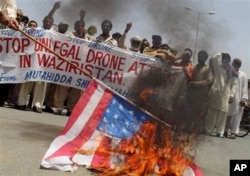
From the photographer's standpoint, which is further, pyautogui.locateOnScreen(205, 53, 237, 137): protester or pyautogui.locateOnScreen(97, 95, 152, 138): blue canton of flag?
pyautogui.locateOnScreen(205, 53, 237, 137): protester

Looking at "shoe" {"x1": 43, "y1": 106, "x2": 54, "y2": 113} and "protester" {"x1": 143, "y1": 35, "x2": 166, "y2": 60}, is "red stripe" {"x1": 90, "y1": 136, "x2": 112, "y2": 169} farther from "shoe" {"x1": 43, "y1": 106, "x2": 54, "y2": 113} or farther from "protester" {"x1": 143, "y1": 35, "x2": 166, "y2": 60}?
"shoe" {"x1": 43, "y1": 106, "x2": 54, "y2": 113}

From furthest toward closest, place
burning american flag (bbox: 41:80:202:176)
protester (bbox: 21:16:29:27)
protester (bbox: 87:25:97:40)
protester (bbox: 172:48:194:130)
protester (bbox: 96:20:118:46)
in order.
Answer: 1. protester (bbox: 21:16:29:27)
2. protester (bbox: 87:25:97:40)
3. protester (bbox: 96:20:118:46)
4. protester (bbox: 172:48:194:130)
5. burning american flag (bbox: 41:80:202:176)

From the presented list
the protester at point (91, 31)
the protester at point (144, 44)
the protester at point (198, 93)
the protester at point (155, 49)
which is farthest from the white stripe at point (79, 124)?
the protester at point (144, 44)

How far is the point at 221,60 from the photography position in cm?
917

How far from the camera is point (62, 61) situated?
28.5 feet

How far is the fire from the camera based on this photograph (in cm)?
452

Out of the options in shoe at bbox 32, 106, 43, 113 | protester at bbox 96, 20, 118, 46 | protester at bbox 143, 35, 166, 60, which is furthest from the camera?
protester at bbox 96, 20, 118, 46

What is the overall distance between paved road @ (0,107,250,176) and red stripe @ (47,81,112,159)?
10.1 inches

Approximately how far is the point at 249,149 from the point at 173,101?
2999 millimetres

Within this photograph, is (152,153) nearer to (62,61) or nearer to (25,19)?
(62,61)

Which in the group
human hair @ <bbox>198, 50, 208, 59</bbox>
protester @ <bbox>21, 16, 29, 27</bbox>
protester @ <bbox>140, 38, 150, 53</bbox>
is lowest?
human hair @ <bbox>198, 50, 208, 59</bbox>

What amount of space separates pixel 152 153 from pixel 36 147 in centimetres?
A: 155

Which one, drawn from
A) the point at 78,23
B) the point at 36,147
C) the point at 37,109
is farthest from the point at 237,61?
the point at 36,147

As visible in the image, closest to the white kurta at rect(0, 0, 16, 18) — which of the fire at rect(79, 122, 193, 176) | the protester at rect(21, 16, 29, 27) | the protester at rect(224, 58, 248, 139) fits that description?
the fire at rect(79, 122, 193, 176)
